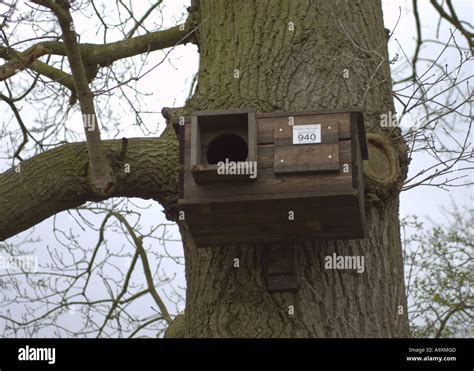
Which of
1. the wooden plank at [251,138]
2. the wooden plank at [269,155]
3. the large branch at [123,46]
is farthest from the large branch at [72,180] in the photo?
the large branch at [123,46]

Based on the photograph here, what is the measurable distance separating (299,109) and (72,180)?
101 cm

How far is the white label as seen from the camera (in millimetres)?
3363

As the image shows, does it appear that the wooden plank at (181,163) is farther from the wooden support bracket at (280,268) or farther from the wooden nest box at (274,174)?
the wooden support bracket at (280,268)

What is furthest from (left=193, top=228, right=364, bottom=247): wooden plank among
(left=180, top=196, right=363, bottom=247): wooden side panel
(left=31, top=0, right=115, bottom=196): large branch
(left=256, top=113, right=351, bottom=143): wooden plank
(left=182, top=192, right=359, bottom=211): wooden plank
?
A: (left=31, top=0, right=115, bottom=196): large branch

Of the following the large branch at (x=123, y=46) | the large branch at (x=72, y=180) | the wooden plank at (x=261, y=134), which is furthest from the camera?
the large branch at (x=123, y=46)

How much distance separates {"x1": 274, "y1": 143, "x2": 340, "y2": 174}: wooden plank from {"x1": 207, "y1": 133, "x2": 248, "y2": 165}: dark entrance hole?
8.6 inches

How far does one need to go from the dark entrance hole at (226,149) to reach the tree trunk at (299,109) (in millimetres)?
257

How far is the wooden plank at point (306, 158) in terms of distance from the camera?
3320mm

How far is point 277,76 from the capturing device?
3867 mm

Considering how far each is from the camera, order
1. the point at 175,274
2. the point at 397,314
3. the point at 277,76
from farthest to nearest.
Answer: the point at 175,274
the point at 277,76
the point at 397,314

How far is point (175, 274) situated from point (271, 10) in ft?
9.88
